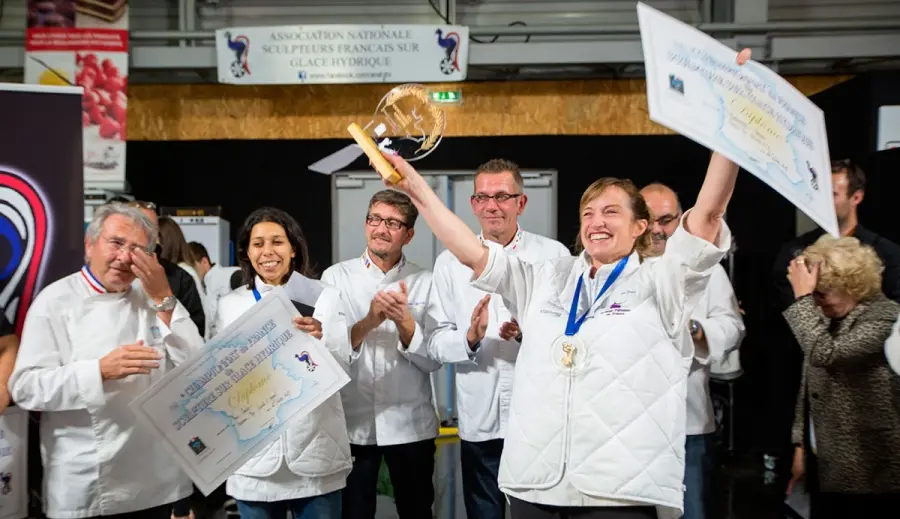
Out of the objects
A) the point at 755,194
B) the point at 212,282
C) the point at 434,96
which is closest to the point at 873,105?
the point at 755,194

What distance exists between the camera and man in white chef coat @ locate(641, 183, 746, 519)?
2.62 metres

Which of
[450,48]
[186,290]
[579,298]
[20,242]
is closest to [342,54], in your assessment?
[450,48]

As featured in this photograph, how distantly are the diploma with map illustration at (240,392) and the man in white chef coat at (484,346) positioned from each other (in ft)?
2.06

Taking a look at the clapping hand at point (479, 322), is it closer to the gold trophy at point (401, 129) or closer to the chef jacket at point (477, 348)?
the chef jacket at point (477, 348)

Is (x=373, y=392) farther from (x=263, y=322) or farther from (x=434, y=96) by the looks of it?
(x=434, y=96)

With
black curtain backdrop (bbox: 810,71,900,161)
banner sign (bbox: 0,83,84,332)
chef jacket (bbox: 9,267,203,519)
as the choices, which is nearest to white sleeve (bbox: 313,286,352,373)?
chef jacket (bbox: 9,267,203,519)

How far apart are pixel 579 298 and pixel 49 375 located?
1.40m

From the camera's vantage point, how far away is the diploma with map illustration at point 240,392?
2.02 meters

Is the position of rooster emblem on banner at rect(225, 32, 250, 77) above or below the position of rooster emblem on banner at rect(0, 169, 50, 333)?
above

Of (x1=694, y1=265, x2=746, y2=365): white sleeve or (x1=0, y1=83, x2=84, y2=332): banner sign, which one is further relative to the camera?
(x1=694, y1=265, x2=746, y2=365): white sleeve

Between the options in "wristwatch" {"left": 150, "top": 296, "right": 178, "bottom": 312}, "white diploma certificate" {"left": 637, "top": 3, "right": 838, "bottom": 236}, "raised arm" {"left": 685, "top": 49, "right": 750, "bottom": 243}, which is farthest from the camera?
"wristwatch" {"left": 150, "top": 296, "right": 178, "bottom": 312}

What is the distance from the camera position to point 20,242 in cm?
235

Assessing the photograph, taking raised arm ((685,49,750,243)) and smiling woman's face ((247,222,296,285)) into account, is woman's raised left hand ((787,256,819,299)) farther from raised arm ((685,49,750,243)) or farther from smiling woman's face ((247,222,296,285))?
smiling woman's face ((247,222,296,285))

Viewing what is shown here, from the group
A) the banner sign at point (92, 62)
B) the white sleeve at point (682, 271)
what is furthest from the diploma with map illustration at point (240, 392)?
the banner sign at point (92, 62)
